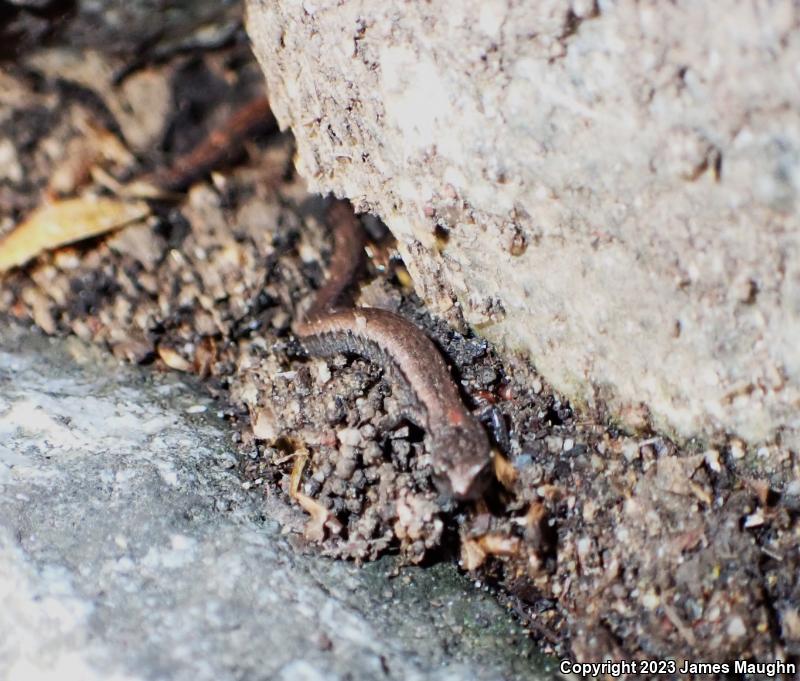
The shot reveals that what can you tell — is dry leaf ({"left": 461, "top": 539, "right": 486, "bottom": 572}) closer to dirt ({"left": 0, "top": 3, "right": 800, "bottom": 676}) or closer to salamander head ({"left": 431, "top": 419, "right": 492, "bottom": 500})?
dirt ({"left": 0, "top": 3, "right": 800, "bottom": 676})

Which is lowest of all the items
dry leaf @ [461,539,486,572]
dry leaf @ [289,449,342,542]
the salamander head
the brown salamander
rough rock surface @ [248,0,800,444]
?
dry leaf @ [461,539,486,572]

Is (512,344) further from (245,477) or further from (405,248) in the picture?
(245,477)

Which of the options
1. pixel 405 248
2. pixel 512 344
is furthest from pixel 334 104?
pixel 512 344

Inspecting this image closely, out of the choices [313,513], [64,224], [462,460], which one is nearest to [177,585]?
[313,513]

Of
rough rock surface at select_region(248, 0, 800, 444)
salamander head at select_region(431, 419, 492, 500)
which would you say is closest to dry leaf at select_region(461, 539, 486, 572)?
salamander head at select_region(431, 419, 492, 500)

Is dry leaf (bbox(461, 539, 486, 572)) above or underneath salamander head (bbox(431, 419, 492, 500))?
underneath

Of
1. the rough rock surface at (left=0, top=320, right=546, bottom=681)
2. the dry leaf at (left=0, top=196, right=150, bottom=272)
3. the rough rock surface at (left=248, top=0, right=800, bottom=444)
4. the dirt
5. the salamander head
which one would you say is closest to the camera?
the rough rock surface at (left=248, top=0, right=800, bottom=444)

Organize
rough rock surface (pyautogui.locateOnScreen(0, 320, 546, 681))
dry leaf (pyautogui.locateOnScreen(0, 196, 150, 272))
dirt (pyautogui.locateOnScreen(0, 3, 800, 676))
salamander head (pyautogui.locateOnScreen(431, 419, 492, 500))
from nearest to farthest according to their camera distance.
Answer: rough rock surface (pyautogui.locateOnScreen(0, 320, 546, 681))
dirt (pyautogui.locateOnScreen(0, 3, 800, 676))
salamander head (pyautogui.locateOnScreen(431, 419, 492, 500))
dry leaf (pyautogui.locateOnScreen(0, 196, 150, 272))

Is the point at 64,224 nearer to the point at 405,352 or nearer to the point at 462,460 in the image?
the point at 405,352
